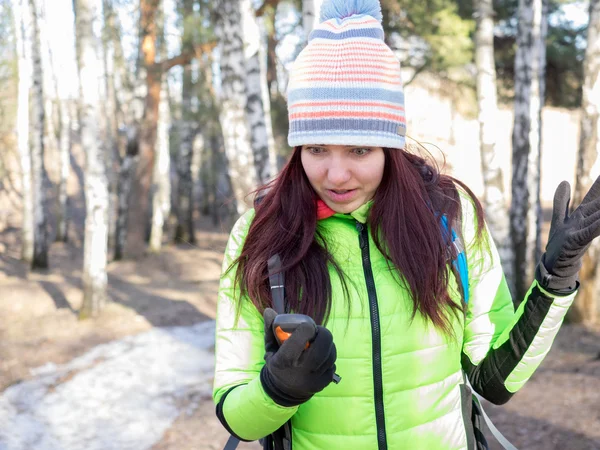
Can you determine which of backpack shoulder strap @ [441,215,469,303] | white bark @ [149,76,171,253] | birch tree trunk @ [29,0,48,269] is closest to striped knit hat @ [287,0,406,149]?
backpack shoulder strap @ [441,215,469,303]

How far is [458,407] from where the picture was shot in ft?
5.45

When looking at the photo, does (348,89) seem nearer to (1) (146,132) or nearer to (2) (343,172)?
(2) (343,172)

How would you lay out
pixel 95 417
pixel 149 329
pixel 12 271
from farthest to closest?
pixel 12 271, pixel 149 329, pixel 95 417

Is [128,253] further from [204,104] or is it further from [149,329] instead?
[149,329]

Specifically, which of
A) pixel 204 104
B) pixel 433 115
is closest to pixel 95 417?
pixel 204 104

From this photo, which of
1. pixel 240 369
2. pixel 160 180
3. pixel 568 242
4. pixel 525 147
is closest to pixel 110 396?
pixel 240 369

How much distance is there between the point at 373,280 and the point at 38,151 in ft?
43.1

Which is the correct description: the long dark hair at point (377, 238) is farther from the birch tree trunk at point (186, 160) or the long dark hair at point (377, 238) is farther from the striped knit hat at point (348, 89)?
the birch tree trunk at point (186, 160)

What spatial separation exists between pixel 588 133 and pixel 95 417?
19.2 ft

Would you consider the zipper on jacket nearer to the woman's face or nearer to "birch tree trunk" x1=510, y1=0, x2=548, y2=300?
the woman's face

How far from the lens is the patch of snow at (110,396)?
17.1 ft

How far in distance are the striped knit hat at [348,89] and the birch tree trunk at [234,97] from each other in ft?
18.3

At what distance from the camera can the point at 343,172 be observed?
1.65 m

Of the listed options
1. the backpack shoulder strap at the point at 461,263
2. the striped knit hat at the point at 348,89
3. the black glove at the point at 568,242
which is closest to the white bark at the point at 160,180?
the striped knit hat at the point at 348,89
